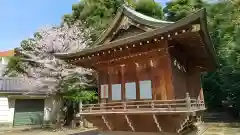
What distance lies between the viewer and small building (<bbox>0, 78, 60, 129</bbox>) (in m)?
19.8

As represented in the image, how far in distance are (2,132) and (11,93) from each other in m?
3.78

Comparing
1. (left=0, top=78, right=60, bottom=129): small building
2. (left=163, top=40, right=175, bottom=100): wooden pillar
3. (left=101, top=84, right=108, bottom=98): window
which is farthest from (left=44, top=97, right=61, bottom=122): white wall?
(left=163, top=40, right=175, bottom=100): wooden pillar

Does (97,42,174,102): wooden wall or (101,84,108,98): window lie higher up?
(97,42,174,102): wooden wall

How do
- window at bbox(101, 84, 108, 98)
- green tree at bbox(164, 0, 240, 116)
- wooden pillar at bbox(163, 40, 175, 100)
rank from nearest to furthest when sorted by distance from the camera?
1. green tree at bbox(164, 0, 240, 116)
2. wooden pillar at bbox(163, 40, 175, 100)
3. window at bbox(101, 84, 108, 98)

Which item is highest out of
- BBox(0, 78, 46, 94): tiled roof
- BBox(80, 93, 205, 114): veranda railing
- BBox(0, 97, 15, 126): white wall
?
BBox(0, 78, 46, 94): tiled roof

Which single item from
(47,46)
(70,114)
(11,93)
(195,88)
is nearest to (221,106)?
(195,88)

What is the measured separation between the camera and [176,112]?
8.19m

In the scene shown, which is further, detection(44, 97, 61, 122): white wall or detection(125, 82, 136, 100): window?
detection(44, 97, 61, 122): white wall

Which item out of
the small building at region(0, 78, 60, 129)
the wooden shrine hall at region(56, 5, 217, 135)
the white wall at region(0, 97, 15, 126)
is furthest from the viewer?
the small building at region(0, 78, 60, 129)

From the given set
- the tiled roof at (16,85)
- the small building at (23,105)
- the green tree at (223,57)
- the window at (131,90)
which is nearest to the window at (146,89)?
the window at (131,90)

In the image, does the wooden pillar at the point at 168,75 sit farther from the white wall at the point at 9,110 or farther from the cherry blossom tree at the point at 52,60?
the white wall at the point at 9,110

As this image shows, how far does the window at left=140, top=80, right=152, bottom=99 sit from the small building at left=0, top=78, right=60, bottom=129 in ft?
39.7

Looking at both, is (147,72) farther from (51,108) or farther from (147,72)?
(51,108)

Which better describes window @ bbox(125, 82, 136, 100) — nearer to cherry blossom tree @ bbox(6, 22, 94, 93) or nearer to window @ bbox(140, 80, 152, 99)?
window @ bbox(140, 80, 152, 99)
